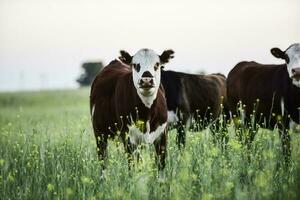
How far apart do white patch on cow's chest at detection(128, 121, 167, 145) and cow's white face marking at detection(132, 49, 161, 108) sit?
1.08 ft

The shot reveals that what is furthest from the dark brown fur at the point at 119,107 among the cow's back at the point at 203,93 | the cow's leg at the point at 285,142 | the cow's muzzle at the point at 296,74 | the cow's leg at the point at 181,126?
the cow's back at the point at 203,93

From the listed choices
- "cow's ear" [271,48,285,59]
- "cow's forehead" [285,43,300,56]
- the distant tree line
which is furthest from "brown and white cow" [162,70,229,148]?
the distant tree line

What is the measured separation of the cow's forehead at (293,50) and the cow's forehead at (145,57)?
93.0 inches

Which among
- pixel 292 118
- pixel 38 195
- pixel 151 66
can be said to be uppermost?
pixel 151 66

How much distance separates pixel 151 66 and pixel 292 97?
2466 mm

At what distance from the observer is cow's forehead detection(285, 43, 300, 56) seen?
29.4ft

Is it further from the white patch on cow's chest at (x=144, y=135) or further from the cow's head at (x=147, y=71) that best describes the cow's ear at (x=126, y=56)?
the white patch on cow's chest at (x=144, y=135)

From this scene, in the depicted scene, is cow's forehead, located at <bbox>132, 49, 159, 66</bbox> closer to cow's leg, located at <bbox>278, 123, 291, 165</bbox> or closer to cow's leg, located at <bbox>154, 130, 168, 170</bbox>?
cow's leg, located at <bbox>154, 130, 168, 170</bbox>

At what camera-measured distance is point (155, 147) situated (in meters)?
7.82

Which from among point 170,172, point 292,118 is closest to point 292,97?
point 292,118

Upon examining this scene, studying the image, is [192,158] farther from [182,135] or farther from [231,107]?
[231,107]

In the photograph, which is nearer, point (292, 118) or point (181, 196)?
point (181, 196)

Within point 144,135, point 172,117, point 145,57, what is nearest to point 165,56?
point 145,57

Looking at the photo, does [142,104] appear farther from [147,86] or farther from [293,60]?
[293,60]
